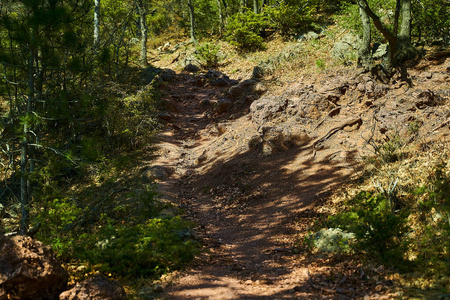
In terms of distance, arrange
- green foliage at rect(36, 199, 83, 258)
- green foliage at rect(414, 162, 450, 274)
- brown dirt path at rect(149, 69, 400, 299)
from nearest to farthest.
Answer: green foliage at rect(414, 162, 450, 274) < brown dirt path at rect(149, 69, 400, 299) < green foliage at rect(36, 199, 83, 258)

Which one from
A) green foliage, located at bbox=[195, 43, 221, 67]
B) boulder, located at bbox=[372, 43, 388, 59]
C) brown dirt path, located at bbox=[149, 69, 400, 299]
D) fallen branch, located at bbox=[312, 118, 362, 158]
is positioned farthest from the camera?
green foliage, located at bbox=[195, 43, 221, 67]

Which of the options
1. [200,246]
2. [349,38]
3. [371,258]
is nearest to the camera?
[371,258]

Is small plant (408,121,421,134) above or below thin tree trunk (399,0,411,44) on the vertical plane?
below

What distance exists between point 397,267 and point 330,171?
13.3 feet

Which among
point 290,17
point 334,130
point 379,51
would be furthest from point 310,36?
point 334,130

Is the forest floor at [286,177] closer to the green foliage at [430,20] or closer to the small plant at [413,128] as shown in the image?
the small plant at [413,128]

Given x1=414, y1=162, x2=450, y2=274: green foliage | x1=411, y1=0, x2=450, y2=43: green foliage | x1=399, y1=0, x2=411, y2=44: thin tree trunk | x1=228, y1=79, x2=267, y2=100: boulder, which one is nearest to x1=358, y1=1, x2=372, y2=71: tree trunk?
x1=399, y1=0, x2=411, y2=44: thin tree trunk

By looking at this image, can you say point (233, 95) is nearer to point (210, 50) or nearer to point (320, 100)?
point (320, 100)

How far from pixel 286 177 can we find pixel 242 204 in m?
1.40

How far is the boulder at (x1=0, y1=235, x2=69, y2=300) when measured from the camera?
343 centimetres

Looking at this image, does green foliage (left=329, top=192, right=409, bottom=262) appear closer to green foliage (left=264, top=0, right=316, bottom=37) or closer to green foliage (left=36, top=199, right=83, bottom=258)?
green foliage (left=36, top=199, right=83, bottom=258)

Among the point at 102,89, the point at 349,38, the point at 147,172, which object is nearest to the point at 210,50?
the point at 349,38

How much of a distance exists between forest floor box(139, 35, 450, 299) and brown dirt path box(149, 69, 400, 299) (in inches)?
1.0

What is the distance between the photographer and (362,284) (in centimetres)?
425
